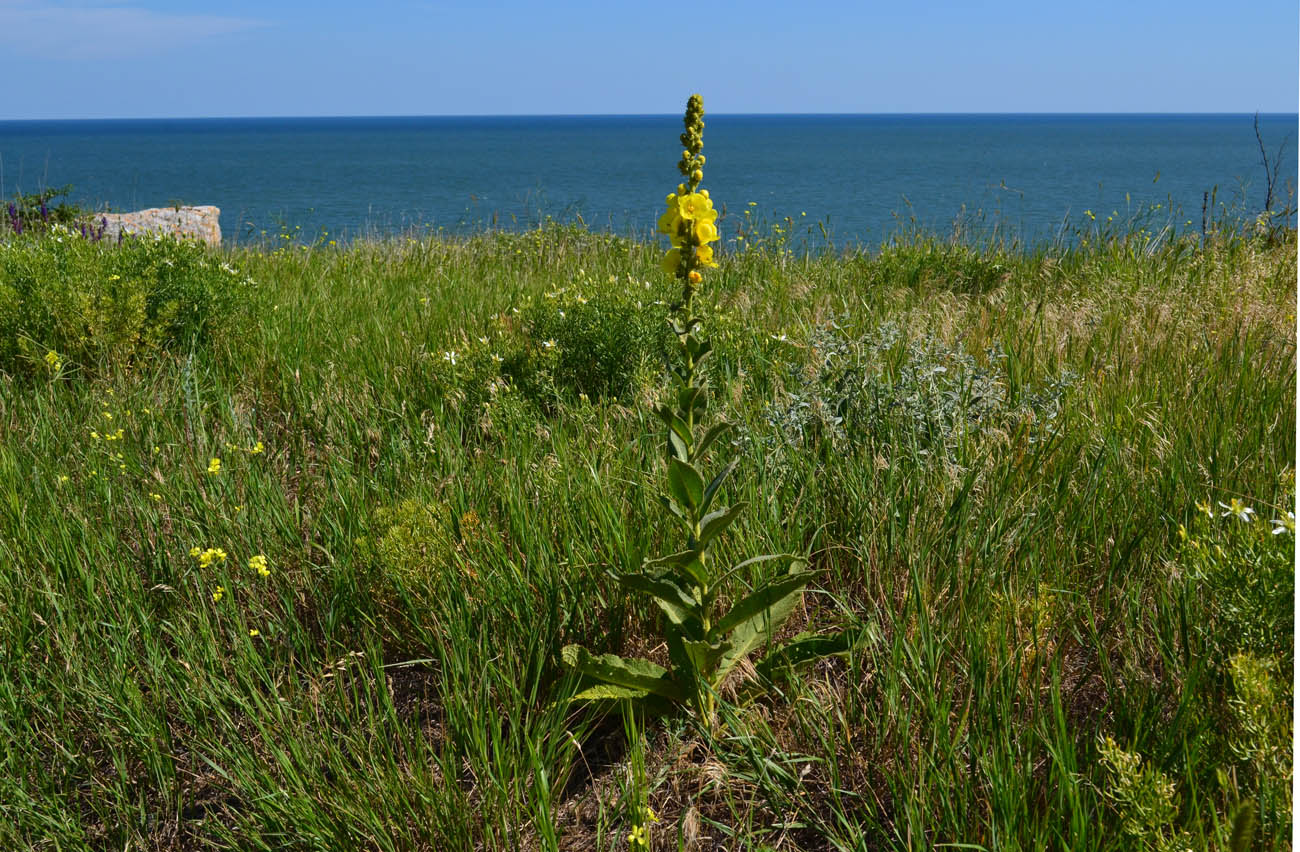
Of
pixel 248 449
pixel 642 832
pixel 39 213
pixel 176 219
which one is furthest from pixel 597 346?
pixel 176 219

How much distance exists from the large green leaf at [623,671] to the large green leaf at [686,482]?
349mm

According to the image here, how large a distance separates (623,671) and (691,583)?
248 mm

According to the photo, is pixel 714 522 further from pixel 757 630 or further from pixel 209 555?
pixel 209 555

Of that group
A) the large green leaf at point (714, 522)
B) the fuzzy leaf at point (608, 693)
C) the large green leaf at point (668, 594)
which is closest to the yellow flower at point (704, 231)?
the large green leaf at point (714, 522)

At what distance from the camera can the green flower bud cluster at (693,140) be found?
5.46 ft

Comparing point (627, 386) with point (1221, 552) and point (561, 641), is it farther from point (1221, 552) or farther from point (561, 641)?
point (1221, 552)

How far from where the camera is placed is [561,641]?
6.73 ft

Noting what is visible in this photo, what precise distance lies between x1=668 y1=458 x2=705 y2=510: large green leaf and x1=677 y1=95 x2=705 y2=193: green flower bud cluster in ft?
1.71

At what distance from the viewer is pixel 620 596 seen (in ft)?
7.08

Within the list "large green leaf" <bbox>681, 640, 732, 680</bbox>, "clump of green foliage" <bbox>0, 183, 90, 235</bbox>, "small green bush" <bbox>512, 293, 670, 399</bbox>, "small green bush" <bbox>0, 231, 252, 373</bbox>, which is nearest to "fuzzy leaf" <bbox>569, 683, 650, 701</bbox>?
"large green leaf" <bbox>681, 640, 732, 680</bbox>

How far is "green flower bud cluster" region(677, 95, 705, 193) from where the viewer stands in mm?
1666

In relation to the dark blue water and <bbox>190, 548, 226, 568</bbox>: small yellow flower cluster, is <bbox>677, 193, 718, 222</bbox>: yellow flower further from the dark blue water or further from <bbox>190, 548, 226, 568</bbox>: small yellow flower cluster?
the dark blue water

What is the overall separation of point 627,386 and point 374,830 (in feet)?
7.61

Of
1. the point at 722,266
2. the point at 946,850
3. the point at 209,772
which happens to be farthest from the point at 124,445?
the point at 722,266
